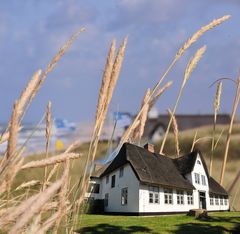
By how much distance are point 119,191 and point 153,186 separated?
186mm

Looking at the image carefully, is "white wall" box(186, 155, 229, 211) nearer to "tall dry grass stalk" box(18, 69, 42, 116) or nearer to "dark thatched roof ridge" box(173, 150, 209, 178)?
"dark thatched roof ridge" box(173, 150, 209, 178)

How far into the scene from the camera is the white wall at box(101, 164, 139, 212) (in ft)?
5.84

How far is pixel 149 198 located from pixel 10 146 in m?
1.21

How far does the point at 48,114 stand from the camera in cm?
137

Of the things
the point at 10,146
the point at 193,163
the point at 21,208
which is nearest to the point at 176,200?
the point at 193,163

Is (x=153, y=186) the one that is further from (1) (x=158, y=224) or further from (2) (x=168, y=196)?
(1) (x=158, y=224)

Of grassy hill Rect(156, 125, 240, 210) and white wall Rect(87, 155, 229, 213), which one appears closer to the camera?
white wall Rect(87, 155, 229, 213)

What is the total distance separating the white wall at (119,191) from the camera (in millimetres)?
1781

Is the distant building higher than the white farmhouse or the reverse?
higher

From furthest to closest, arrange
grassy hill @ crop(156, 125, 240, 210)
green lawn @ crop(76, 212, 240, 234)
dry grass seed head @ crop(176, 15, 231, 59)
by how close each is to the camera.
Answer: grassy hill @ crop(156, 125, 240, 210), green lawn @ crop(76, 212, 240, 234), dry grass seed head @ crop(176, 15, 231, 59)

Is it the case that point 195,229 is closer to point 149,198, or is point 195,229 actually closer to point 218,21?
point 149,198

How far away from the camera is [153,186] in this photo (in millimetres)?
1979

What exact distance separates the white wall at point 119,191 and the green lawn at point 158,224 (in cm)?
7

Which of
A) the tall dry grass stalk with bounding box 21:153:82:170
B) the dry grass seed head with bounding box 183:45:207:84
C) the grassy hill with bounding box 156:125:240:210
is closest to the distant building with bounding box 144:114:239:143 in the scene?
the grassy hill with bounding box 156:125:240:210
